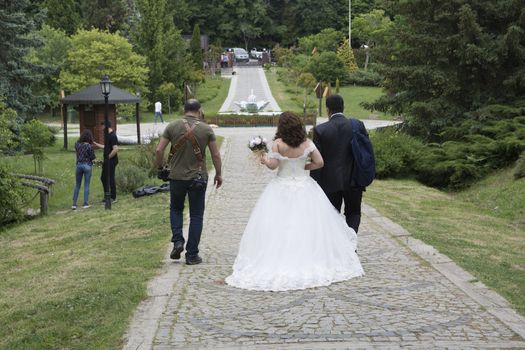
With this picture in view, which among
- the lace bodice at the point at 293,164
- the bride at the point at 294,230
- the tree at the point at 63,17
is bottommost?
the bride at the point at 294,230

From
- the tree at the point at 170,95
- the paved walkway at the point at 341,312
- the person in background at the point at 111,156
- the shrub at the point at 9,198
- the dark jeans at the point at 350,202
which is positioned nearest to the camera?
the paved walkway at the point at 341,312

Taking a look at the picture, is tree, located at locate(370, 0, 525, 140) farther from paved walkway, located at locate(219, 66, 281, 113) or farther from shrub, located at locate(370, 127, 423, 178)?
paved walkway, located at locate(219, 66, 281, 113)

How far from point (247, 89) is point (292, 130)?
57754 millimetres

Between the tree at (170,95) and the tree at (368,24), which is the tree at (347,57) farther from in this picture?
the tree at (170,95)

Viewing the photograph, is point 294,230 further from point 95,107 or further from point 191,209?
point 95,107

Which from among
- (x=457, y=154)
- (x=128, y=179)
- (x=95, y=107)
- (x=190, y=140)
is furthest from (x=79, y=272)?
(x=95, y=107)

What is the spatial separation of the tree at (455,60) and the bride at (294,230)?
13.3 metres

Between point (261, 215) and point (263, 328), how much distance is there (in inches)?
82.3

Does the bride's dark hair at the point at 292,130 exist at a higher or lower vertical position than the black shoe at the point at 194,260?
higher

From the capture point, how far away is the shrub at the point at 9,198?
15266 mm

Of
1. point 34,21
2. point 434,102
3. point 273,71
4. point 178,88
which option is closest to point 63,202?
point 434,102

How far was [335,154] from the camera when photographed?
8.13 metres

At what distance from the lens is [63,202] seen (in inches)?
698

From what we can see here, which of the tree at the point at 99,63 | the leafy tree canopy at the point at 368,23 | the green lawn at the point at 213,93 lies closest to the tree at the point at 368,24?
the leafy tree canopy at the point at 368,23
